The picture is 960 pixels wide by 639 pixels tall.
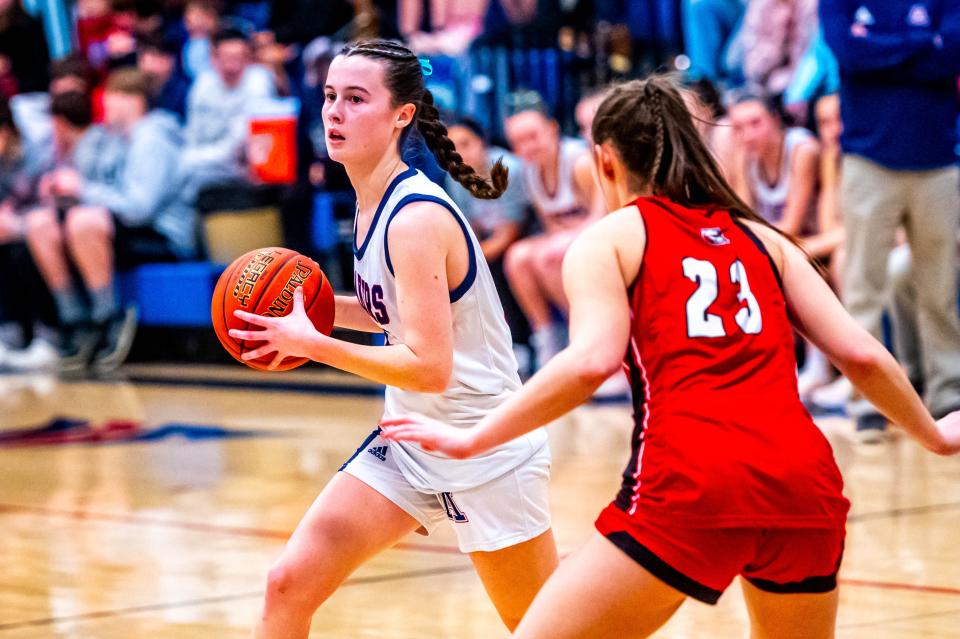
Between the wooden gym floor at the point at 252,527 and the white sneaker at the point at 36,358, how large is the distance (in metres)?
2.42

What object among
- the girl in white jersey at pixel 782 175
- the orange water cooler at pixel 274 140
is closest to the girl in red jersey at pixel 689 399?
the girl in white jersey at pixel 782 175

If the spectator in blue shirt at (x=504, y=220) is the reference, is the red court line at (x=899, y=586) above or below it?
above

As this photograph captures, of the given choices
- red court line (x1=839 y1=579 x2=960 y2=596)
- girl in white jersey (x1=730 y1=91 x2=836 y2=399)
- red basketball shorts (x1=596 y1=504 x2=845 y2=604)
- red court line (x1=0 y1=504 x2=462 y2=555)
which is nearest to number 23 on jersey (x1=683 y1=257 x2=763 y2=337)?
red basketball shorts (x1=596 y1=504 x2=845 y2=604)

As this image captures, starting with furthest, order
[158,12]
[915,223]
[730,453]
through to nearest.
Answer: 1. [158,12]
2. [915,223]
3. [730,453]

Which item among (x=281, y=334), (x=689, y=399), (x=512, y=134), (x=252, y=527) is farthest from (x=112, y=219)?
(x=689, y=399)

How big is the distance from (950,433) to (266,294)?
127 cm

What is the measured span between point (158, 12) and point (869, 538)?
9.32 metres

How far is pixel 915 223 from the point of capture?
19.9ft

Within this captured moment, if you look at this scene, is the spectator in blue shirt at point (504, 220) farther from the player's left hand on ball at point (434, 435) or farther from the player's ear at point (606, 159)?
the player's left hand on ball at point (434, 435)

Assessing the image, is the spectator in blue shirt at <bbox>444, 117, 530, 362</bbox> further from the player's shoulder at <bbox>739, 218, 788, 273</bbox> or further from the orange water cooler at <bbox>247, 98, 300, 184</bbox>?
the player's shoulder at <bbox>739, 218, 788, 273</bbox>

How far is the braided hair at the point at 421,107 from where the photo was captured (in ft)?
9.32

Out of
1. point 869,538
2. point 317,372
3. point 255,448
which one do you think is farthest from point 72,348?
point 869,538

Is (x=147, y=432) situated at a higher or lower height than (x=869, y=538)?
lower

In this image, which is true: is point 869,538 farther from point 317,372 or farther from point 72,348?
point 72,348
